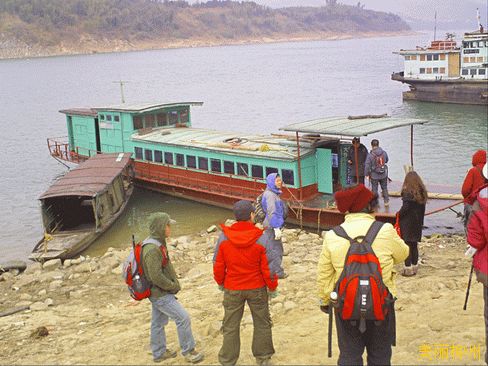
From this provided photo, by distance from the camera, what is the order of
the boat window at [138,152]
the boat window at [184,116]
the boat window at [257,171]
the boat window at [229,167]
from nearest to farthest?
the boat window at [257,171] < the boat window at [229,167] < the boat window at [138,152] < the boat window at [184,116]

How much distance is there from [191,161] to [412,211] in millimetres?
12376

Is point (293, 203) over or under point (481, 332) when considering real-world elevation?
under

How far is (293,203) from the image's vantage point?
1762cm

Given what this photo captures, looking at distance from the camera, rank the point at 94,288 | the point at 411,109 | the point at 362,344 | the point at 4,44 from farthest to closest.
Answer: the point at 4,44
the point at 411,109
the point at 94,288
the point at 362,344

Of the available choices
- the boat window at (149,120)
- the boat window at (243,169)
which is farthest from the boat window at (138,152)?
the boat window at (243,169)

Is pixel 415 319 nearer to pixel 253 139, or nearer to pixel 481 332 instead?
pixel 481 332

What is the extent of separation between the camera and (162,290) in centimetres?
695

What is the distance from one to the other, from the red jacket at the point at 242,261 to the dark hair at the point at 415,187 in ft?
12.1

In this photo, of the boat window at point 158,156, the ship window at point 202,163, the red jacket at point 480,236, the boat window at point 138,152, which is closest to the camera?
the red jacket at point 480,236

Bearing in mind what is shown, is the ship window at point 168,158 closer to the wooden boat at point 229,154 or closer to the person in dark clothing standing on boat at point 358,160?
the wooden boat at point 229,154

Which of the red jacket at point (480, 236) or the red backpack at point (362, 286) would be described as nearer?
the red backpack at point (362, 286)

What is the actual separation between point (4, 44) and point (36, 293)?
163 meters

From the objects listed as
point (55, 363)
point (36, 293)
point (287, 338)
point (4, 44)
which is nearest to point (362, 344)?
point (287, 338)

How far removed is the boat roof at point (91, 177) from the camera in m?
17.5
